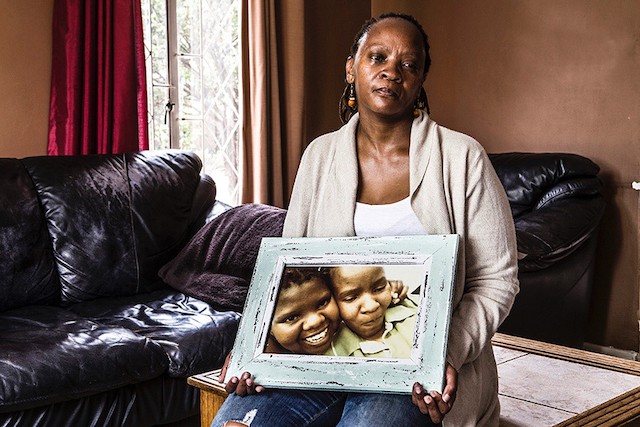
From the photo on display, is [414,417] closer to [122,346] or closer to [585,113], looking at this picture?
[122,346]

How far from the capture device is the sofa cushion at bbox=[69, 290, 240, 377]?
2.56 metres

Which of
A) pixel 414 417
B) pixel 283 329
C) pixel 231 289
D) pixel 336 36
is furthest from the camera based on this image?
pixel 336 36

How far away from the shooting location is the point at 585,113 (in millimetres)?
3908

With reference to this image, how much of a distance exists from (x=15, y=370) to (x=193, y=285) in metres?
0.88

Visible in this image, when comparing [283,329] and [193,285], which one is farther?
[193,285]

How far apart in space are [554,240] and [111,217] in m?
1.69

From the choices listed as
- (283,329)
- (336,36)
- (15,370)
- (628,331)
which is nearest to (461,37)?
(336,36)

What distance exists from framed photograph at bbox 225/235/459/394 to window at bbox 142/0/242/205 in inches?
103

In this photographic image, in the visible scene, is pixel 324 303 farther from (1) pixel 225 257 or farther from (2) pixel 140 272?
(2) pixel 140 272

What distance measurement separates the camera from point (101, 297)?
3014 mm

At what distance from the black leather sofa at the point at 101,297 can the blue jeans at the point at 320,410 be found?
101 centimetres

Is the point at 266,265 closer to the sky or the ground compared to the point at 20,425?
closer to the sky

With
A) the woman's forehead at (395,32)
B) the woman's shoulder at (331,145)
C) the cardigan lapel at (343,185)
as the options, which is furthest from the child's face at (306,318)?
the woman's forehead at (395,32)

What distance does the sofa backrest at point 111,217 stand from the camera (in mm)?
2961
